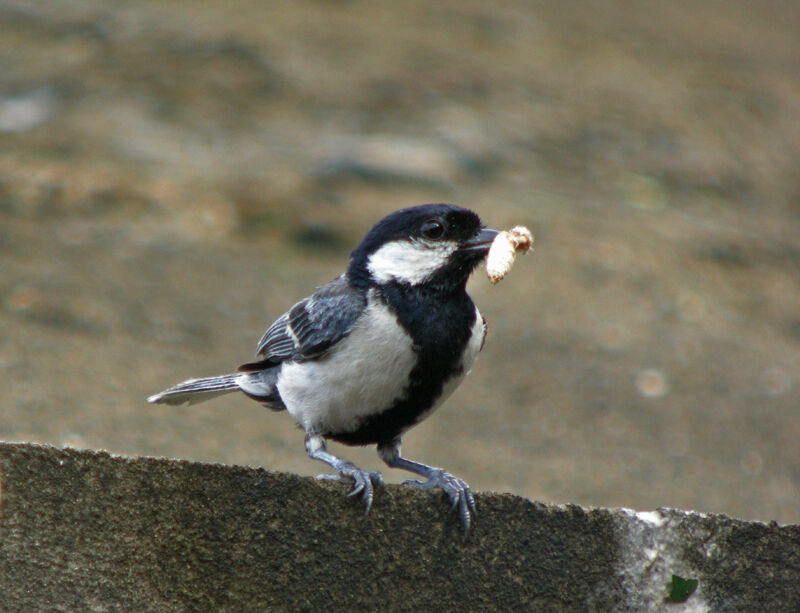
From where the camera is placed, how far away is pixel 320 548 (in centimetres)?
231


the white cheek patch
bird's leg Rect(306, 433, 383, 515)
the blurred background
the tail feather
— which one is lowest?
the blurred background

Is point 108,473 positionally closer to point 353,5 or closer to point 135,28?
point 135,28

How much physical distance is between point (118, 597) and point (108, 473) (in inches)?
10.7

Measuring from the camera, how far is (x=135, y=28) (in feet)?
32.5

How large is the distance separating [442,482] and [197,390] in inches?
46.2

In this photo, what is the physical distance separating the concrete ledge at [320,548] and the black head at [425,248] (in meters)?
0.85

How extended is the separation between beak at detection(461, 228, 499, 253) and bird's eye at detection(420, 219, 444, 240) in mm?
84

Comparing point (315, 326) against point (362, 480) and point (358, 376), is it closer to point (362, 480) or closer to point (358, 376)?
point (358, 376)

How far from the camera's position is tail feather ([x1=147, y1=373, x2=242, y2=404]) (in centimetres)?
355

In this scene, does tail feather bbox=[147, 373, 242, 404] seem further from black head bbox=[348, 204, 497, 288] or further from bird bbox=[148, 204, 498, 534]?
black head bbox=[348, 204, 497, 288]

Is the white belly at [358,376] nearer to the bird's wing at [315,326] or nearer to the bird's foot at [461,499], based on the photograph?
the bird's wing at [315,326]

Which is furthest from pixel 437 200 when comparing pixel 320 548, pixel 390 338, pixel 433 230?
pixel 320 548

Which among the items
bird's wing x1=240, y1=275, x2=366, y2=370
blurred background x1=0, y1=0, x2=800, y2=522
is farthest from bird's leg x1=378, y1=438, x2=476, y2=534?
blurred background x1=0, y1=0, x2=800, y2=522

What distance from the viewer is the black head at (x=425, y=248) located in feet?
10.4
